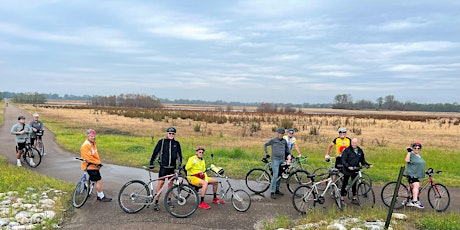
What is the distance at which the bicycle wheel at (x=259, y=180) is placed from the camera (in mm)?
9922

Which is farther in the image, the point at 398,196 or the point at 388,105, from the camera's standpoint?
the point at 388,105

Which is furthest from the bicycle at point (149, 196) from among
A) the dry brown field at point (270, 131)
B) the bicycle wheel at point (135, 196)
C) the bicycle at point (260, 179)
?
the dry brown field at point (270, 131)

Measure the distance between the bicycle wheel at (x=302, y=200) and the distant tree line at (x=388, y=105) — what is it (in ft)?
519

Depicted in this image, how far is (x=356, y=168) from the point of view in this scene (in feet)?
28.2

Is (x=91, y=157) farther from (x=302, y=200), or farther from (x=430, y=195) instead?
(x=430, y=195)

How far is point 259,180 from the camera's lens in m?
10.0

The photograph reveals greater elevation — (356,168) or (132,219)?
(356,168)

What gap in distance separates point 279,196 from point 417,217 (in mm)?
3384

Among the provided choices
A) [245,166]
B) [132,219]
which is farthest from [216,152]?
[132,219]

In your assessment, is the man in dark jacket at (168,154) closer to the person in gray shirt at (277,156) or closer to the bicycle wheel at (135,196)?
the bicycle wheel at (135,196)

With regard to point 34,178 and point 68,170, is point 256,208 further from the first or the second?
point 68,170

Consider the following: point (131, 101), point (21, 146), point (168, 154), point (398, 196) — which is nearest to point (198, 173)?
point (168, 154)

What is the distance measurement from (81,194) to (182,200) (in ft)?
8.06

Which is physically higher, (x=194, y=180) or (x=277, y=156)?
(x=277, y=156)
